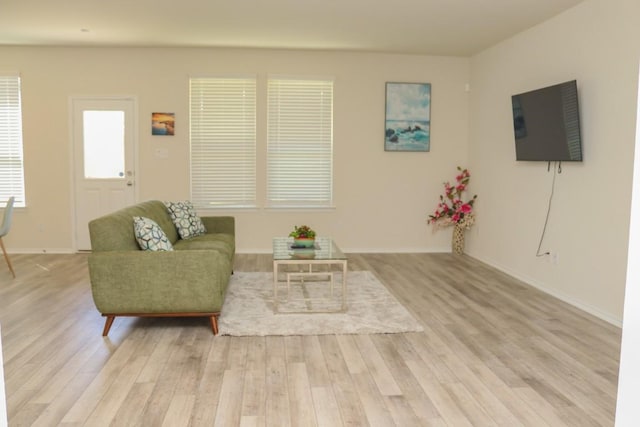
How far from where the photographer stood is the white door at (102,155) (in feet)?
22.3

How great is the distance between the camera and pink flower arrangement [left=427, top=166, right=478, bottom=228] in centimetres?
694

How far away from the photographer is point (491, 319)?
415 cm

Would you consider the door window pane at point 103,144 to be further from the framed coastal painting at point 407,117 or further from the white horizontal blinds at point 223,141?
the framed coastal painting at point 407,117

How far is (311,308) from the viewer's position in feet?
14.3

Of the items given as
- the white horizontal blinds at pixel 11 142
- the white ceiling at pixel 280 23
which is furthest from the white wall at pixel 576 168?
the white horizontal blinds at pixel 11 142

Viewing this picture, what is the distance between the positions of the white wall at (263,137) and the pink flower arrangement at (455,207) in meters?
0.14

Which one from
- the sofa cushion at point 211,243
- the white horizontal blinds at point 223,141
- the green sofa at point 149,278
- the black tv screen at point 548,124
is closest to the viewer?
the green sofa at point 149,278

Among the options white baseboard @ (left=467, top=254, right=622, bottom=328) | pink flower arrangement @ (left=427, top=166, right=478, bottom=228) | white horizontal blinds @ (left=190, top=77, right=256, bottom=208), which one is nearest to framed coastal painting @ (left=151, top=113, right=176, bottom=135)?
white horizontal blinds @ (left=190, top=77, right=256, bottom=208)

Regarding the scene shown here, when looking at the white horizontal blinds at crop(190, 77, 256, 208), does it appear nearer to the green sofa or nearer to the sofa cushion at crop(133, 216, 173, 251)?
the sofa cushion at crop(133, 216, 173, 251)

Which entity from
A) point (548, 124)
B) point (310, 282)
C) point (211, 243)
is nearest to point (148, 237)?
point (211, 243)

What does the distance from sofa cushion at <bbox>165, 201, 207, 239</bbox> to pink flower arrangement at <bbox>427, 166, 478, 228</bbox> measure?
3319 millimetres

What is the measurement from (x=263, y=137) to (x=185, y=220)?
2.03 meters

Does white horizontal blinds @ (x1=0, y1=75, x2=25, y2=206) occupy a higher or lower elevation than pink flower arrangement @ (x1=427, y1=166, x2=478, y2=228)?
higher

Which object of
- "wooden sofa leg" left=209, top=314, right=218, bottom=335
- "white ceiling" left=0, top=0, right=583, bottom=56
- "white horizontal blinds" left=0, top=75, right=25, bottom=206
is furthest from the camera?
"white horizontal blinds" left=0, top=75, right=25, bottom=206
